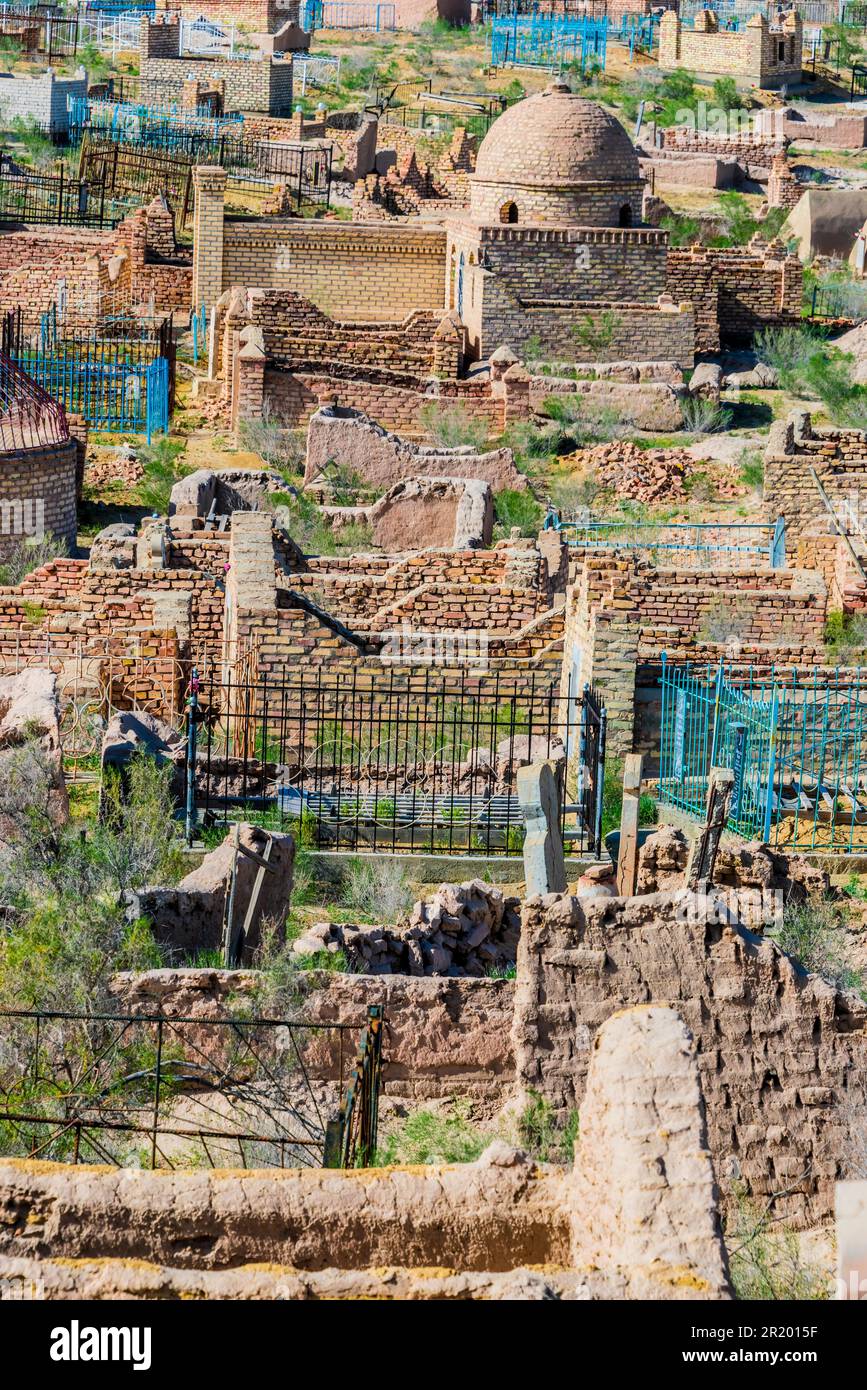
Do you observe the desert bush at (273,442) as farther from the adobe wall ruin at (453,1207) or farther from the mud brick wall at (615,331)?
the adobe wall ruin at (453,1207)

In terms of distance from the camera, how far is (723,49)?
54.6 metres

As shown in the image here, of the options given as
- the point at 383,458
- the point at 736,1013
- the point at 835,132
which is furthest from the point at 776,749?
the point at 835,132

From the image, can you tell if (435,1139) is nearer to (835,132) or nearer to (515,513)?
(515,513)

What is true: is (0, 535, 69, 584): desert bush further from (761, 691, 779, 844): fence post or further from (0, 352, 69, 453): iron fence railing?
(761, 691, 779, 844): fence post

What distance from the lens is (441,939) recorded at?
33.8 feet

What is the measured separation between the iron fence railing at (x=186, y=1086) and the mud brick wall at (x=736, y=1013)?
731 millimetres

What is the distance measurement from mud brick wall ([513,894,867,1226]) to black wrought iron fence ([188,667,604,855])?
351cm

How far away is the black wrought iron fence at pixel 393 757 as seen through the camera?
12531 mm

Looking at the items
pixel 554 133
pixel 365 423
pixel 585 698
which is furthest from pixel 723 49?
pixel 585 698

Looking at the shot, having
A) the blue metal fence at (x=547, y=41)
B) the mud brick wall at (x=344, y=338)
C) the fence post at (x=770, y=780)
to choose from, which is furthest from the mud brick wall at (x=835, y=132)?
the fence post at (x=770, y=780)

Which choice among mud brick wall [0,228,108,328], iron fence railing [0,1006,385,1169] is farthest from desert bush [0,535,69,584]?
mud brick wall [0,228,108,328]

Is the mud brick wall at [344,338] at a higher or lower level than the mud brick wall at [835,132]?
lower

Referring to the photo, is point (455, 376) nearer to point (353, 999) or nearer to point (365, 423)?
point (365, 423)

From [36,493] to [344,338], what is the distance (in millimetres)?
10110
